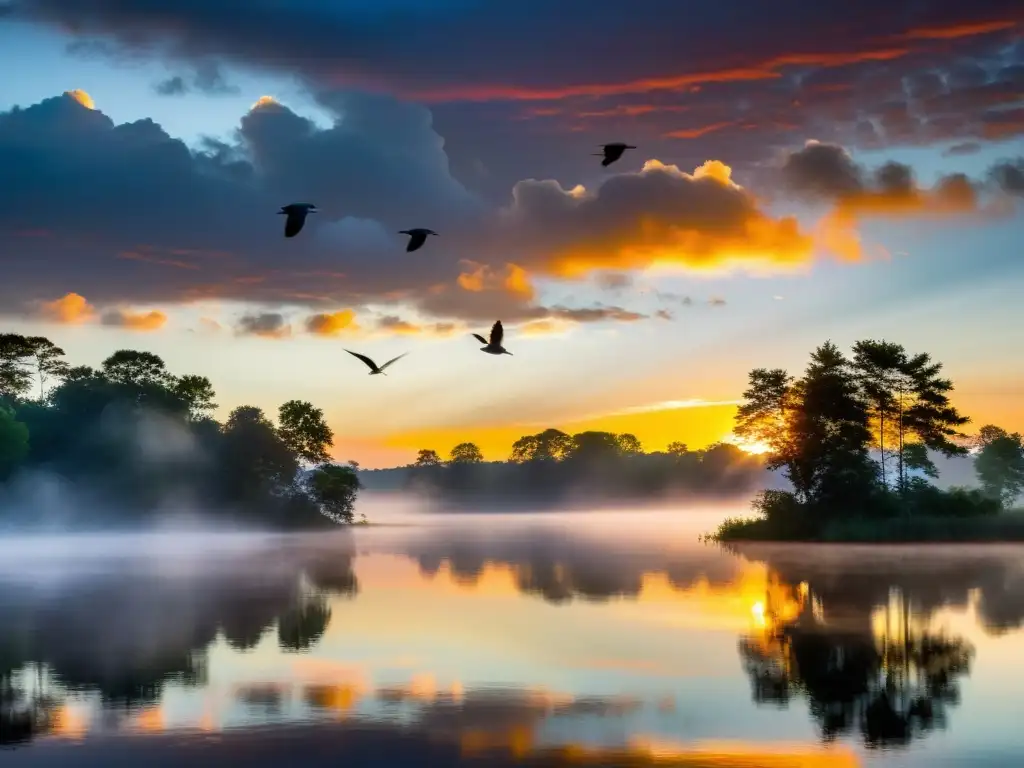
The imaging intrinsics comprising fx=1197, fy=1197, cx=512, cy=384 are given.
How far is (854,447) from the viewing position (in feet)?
305

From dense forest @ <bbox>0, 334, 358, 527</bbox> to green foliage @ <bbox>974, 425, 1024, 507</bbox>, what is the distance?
72898mm

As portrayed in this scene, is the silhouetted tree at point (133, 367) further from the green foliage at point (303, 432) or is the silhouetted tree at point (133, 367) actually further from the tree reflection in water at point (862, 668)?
the tree reflection in water at point (862, 668)

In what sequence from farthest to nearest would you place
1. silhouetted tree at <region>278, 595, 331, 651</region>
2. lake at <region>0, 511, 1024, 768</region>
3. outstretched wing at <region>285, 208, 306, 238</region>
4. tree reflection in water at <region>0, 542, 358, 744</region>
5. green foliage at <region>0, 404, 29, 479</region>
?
green foliage at <region>0, 404, 29, 479</region>, silhouetted tree at <region>278, 595, 331, 651</region>, outstretched wing at <region>285, 208, 306, 238</region>, tree reflection in water at <region>0, 542, 358, 744</region>, lake at <region>0, 511, 1024, 768</region>

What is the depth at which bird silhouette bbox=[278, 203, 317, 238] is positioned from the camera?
30141 millimetres

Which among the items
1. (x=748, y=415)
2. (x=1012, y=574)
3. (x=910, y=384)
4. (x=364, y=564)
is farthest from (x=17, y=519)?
(x=1012, y=574)

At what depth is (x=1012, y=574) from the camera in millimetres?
60812

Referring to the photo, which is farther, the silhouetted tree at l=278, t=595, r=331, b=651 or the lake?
the silhouetted tree at l=278, t=595, r=331, b=651

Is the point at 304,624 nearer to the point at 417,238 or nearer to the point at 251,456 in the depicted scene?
the point at 417,238

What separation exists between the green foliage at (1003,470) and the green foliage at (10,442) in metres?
101

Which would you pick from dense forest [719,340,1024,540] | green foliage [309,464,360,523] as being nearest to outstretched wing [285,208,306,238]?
dense forest [719,340,1024,540]

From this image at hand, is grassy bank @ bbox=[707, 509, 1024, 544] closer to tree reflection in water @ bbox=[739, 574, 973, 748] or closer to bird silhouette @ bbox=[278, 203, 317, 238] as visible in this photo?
tree reflection in water @ bbox=[739, 574, 973, 748]

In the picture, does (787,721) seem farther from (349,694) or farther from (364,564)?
(364,564)

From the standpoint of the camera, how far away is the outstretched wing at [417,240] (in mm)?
32719

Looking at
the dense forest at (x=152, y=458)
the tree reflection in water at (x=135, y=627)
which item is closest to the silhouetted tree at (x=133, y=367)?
the dense forest at (x=152, y=458)
